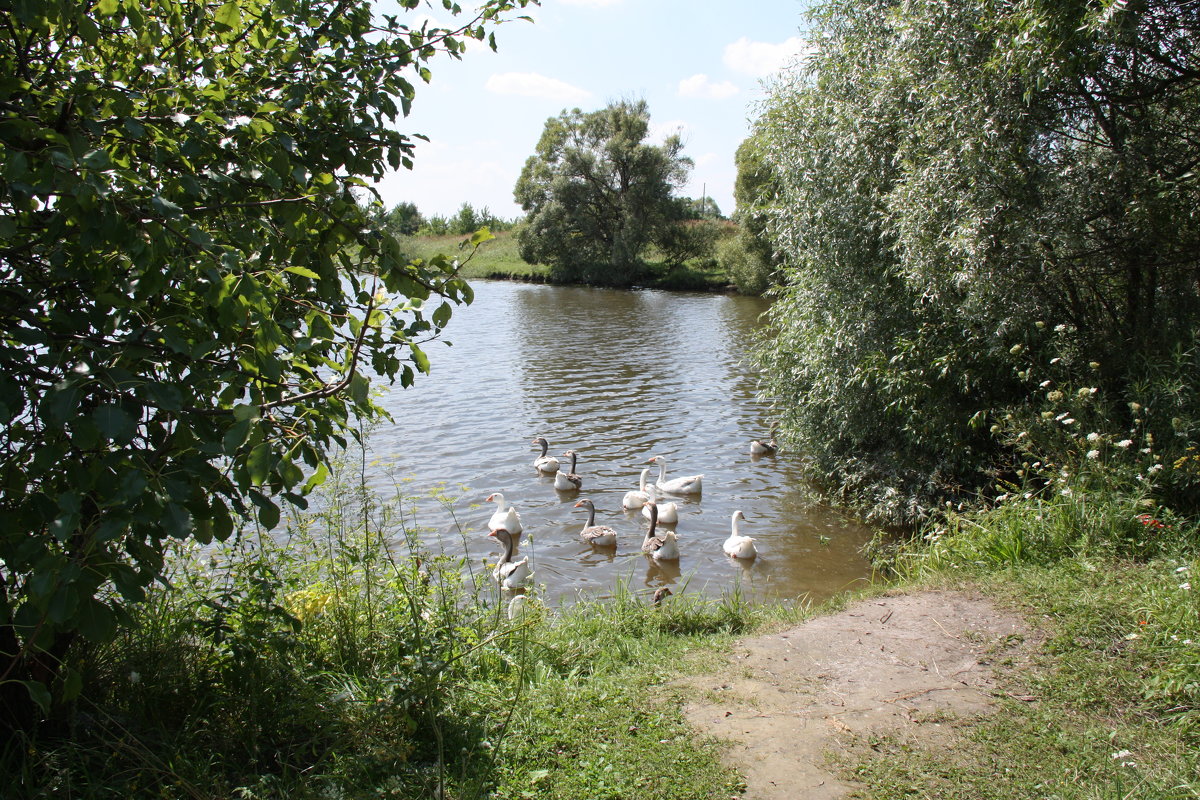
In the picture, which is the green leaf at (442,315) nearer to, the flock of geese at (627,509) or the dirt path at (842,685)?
the dirt path at (842,685)

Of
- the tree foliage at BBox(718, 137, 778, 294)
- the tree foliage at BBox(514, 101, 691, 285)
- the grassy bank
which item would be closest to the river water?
the tree foliage at BBox(718, 137, 778, 294)

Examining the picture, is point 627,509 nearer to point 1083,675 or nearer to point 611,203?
point 1083,675

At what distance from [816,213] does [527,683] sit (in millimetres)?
7485

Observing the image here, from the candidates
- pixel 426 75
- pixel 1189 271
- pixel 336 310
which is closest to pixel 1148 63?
pixel 1189 271

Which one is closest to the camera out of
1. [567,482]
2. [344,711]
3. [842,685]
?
[344,711]

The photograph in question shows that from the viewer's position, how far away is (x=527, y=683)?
4992 mm

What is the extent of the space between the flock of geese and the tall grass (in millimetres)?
3015

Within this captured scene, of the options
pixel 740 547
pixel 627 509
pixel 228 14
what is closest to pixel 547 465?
pixel 627 509

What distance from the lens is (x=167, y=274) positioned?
2.80 metres

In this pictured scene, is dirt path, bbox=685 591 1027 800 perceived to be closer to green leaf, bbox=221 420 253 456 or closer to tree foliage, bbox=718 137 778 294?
green leaf, bbox=221 420 253 456

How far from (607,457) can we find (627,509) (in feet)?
8.37

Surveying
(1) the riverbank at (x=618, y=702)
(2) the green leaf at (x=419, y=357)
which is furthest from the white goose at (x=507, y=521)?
(2) the green leaf at (x=419, y=357)

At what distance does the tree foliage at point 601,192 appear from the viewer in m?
48.6

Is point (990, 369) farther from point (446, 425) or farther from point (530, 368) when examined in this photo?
point (530, 368)
